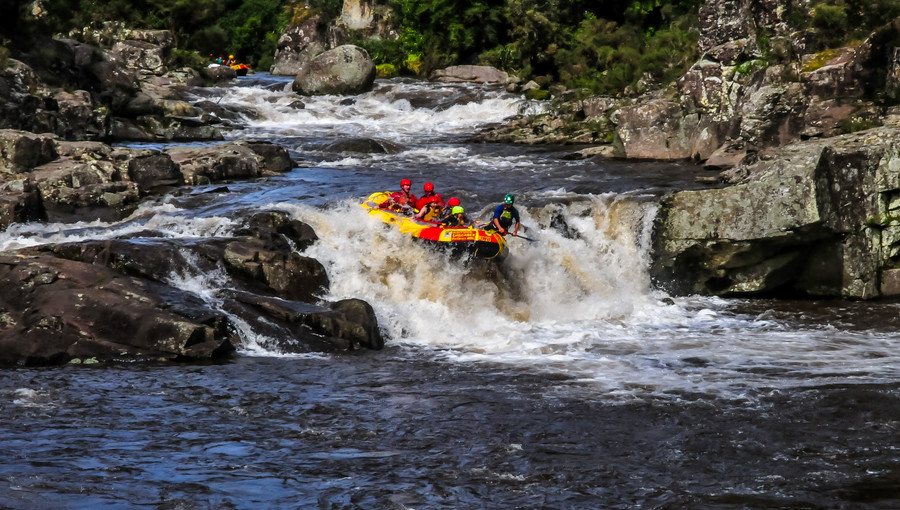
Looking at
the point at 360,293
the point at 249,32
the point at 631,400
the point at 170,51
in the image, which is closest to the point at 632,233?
the point at 360,293

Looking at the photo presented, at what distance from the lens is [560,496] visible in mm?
7070

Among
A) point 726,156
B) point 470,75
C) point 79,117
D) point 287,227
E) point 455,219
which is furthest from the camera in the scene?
point 470,75

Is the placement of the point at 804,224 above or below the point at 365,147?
below

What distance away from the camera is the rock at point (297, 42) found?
147ft

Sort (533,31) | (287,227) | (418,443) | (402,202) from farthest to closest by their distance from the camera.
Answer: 1. (533,31)
2. (402,202)
3. (287,227)
4. (418,443)

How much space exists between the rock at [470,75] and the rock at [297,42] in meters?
11.1

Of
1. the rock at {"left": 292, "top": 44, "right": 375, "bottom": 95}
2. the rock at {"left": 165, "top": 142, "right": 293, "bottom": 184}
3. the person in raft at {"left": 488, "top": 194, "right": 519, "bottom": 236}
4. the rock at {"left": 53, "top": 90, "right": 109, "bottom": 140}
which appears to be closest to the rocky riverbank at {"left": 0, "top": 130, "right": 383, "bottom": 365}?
the person in raft at {"left": 488, "top": 194, "right": 519, "bottom": 236}

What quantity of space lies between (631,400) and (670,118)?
13634mm

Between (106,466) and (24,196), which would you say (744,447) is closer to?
(106,466)

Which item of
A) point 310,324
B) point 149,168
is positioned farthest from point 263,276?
point 149,168

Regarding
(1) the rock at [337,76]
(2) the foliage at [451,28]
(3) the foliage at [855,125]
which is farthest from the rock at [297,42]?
(3) the foliage at [855,125]

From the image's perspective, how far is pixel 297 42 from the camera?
46375 mm

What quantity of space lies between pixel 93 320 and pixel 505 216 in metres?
6.30

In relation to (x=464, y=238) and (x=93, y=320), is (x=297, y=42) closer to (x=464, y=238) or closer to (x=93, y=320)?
(x=464, y=238)
